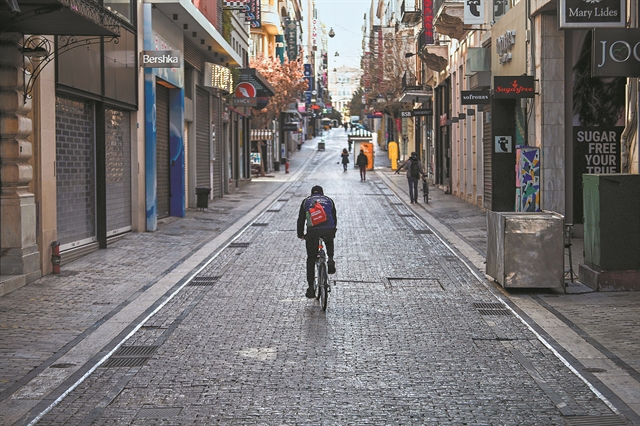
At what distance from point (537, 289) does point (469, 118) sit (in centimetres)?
2063

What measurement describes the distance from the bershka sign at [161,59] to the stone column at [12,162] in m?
7.41

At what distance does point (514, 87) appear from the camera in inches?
795

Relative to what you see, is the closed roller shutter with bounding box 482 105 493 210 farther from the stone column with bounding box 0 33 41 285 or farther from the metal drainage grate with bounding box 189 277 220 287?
the stone column with bounding box 0 33 41 285

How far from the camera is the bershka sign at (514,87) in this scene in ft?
66.2

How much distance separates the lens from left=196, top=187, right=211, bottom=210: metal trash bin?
28.6 metres

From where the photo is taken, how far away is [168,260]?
16984 mm

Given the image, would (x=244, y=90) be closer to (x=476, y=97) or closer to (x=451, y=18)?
(x=451, y=18)

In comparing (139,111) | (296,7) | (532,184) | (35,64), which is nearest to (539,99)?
(532,184)

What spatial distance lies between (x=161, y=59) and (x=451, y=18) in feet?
43.5

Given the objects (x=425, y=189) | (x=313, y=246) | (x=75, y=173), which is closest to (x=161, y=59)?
(x=75, y=173)

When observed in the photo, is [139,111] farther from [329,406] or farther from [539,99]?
[329,406]

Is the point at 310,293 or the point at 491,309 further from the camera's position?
the point at 310,293

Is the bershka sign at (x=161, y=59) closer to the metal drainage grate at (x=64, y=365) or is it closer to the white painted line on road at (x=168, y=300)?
the white painted line on road at (x=168, y=300)

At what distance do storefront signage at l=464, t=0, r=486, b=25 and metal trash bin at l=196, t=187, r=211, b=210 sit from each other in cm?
920
